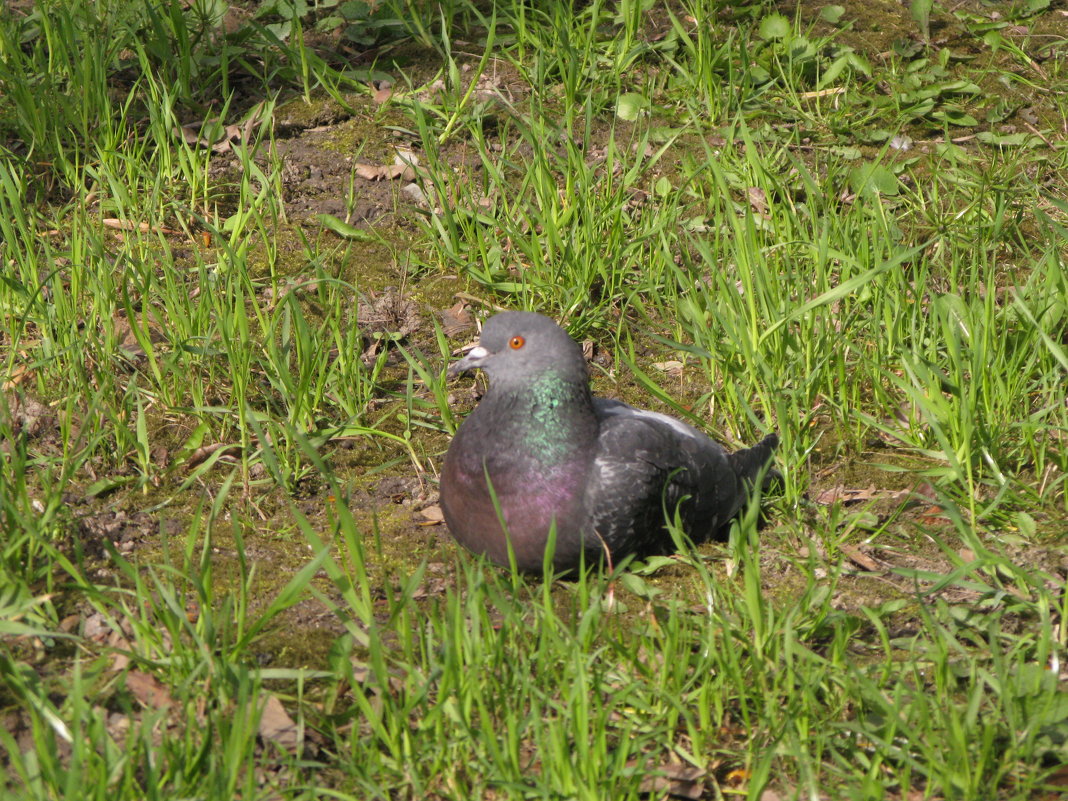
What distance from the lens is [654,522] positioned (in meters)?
3.49

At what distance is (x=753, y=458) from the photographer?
3.69m

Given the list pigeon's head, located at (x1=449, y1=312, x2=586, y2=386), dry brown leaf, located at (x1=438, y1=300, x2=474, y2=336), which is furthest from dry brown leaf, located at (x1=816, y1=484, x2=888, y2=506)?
dry brown leaf, located at (x1=438, y1=300, x2=474, y2=336)

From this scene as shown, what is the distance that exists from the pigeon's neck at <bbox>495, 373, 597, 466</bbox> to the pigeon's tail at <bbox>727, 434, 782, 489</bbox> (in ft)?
1.62

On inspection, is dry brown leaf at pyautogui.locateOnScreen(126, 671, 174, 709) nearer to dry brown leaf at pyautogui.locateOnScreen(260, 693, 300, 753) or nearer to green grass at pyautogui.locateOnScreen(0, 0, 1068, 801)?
green grass at pyautogui.locateOnScreen(0, 0, 1068, 801)

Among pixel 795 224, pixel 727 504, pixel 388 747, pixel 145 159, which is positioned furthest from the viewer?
pixel 145 159

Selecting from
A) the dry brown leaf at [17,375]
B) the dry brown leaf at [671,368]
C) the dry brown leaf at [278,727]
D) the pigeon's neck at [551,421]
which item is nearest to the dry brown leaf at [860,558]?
the pigeon's neck at [551,421]

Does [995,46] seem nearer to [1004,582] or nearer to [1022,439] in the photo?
[1022,439]

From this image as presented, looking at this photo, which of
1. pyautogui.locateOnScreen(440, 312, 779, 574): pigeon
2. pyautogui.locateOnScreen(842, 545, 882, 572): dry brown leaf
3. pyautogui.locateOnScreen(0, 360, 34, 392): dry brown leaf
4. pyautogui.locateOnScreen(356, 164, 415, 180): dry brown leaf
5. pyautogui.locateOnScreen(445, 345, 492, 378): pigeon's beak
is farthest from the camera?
pyautogui.locateOnScreen(356, 164, 415, 180): dry brown leaf

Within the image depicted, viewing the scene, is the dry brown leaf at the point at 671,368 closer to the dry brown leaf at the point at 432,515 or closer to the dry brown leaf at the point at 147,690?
the dry brown leaf at the point at 432,515

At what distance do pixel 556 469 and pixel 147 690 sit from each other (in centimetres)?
122

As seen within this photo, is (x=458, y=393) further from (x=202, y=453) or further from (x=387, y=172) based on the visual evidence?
(x=387, y=172)

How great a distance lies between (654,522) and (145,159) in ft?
9.62

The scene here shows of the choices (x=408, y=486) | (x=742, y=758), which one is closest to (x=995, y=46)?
(x=408, y=486)

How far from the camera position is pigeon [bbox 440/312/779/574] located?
132 inches
